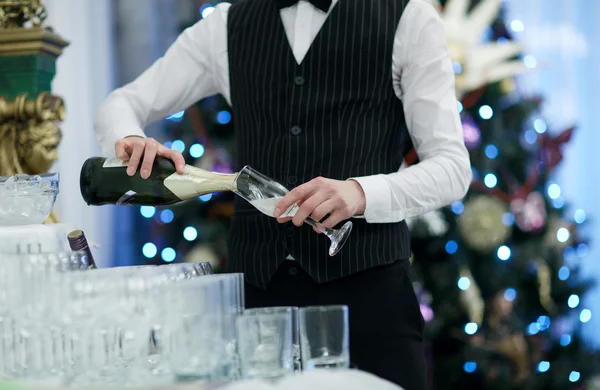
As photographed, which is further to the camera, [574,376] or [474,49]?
[574,376]

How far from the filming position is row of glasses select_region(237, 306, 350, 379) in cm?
98

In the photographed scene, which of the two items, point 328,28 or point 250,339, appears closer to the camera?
point 250,339

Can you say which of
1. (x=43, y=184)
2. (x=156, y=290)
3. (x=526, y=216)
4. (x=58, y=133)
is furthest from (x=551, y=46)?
(x=156, y=290)

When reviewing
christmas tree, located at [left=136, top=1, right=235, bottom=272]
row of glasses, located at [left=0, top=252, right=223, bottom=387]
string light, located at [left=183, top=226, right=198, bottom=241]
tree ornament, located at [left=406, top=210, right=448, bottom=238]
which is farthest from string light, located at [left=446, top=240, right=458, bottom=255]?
row of glasses, located at [left=0, top=252, right=223, bottom=387]

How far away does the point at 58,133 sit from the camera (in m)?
1.85

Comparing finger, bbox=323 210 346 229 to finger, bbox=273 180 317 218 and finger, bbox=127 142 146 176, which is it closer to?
finger, bbox=273 180 317 218

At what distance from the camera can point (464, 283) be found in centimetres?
326

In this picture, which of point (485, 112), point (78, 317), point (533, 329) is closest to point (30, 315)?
point (78, 317)

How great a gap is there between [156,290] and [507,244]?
102 inches

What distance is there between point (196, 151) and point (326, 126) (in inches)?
61.9

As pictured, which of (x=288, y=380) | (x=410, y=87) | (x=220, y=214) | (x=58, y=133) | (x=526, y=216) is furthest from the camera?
(x=526, y=216)

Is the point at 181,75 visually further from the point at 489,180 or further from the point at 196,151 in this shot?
the point at 489,180

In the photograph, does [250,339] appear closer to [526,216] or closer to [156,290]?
[156,290]

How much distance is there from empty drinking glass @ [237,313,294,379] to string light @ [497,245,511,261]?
247 cm
